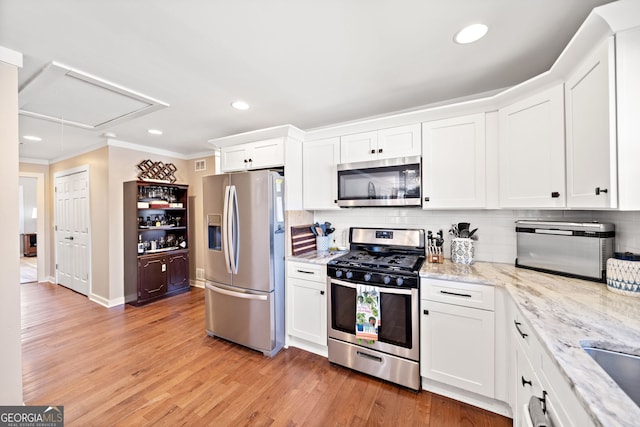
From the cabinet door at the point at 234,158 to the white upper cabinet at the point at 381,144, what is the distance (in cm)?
112

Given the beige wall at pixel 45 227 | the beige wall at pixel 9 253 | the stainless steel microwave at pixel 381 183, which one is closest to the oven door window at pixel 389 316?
the stainless steel microwave at pixel 381 183

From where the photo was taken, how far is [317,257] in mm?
2559

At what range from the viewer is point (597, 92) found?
1250 mm

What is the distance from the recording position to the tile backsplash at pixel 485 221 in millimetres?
1567

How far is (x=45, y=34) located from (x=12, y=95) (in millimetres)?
538

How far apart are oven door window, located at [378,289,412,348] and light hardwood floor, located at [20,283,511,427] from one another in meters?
0.39

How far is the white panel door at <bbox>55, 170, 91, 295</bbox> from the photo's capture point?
409cm

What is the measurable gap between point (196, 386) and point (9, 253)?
5.18ft

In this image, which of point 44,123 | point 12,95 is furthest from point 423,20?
point 44,123

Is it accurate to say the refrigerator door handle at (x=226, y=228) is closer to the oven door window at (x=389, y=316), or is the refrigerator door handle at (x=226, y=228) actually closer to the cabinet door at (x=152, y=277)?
the oven door window at (x=389, y=316)

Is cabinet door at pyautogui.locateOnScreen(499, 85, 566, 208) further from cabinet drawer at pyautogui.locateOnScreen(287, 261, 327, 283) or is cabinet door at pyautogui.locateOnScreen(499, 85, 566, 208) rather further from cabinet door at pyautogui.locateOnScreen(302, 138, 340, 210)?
cabinet drawer at pyautogui.locateOnScreen(287, 261, 327, 283)

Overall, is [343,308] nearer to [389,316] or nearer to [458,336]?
[389,316]

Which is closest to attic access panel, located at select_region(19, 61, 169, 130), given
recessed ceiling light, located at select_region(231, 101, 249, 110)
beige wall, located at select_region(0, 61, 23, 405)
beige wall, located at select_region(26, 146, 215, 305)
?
beige wall, located at select_region(0, 61, 23, 405)

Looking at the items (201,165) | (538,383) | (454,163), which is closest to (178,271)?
(201,165)
